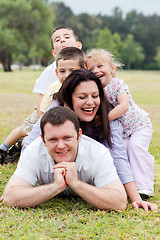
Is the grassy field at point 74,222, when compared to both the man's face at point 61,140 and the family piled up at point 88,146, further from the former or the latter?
the man's face at point 61,140

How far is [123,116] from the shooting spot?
4.33 m

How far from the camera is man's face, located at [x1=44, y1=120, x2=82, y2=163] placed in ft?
10.2

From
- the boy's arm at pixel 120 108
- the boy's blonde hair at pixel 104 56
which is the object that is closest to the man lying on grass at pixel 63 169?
the boy's arm at pixel 120 108

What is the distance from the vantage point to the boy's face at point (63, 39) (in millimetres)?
5285

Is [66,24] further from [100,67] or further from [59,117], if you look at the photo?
[59,117]

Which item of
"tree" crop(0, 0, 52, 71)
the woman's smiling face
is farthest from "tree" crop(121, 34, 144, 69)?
the woman's smiling face

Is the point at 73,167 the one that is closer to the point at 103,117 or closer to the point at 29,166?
the point at 29,166

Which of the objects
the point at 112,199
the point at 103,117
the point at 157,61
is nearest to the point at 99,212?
the point at 112,199

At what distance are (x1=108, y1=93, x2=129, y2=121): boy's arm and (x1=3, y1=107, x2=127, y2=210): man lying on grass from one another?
595 mm

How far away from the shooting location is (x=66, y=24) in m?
82.8

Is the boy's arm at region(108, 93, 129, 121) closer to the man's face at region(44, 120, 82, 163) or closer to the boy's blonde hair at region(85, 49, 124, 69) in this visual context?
the boy's blonde hair at region(85, 49, 124, 69)

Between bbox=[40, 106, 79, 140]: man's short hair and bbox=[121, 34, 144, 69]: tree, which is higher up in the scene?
bbox=[40, 106, 79, 140]: man's short hair

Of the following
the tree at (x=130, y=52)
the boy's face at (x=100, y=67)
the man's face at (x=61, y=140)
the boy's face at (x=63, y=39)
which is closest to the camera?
the man's face at (x=61, y=140)

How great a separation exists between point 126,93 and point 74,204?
1.44 meters
